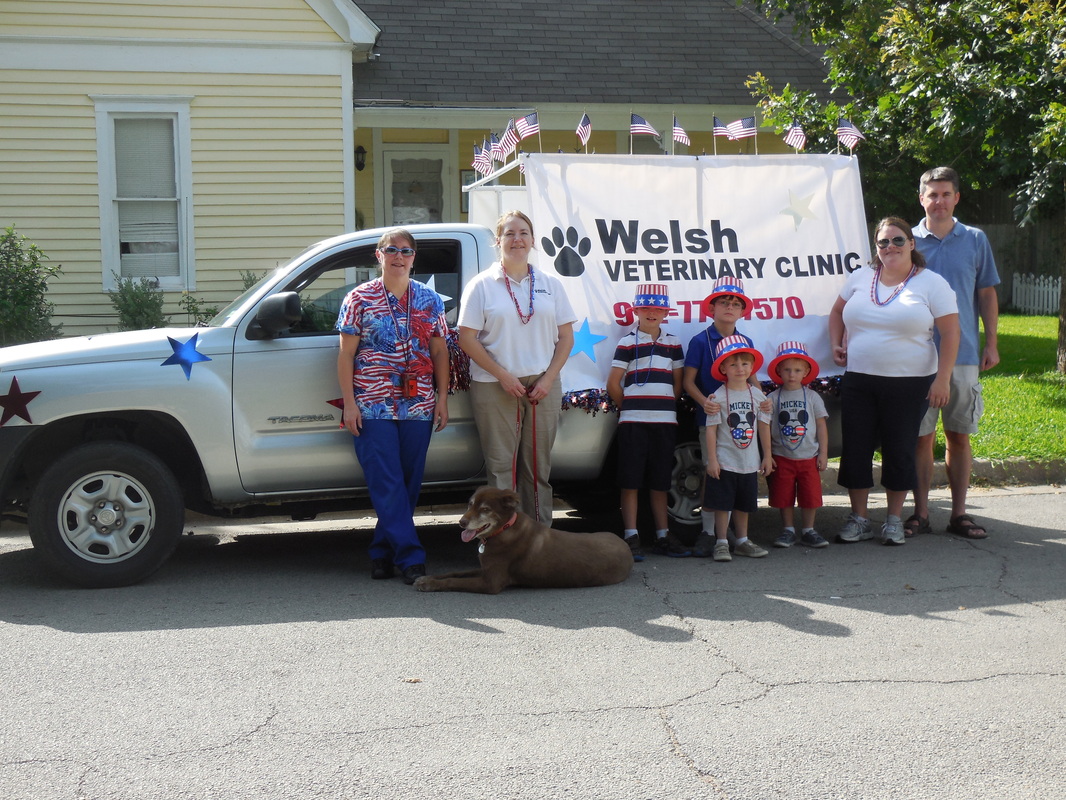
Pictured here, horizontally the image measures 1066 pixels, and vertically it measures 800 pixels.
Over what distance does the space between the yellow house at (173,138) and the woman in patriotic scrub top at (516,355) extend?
7.17 meters

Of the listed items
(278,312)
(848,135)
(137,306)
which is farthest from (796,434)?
(137,306)

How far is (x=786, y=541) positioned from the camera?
6625 mm

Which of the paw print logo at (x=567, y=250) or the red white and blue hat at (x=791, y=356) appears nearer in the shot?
the red white and blue hat at (x=791, y=356)

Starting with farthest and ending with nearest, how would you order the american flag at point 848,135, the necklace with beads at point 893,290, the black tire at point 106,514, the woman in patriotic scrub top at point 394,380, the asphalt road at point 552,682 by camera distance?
the american flag at point 848,135, the necklace with beads at point 893,290, the woman in patriotic scrub top at point 394,380, the black tire at point 106,514, the asphalt road at point 552,682

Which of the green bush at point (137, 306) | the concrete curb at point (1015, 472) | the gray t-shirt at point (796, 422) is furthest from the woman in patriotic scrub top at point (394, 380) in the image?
the green bush at point (137, 306)

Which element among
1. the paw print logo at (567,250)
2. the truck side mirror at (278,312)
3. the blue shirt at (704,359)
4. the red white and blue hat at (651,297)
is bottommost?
the blue shirt at (704,359)

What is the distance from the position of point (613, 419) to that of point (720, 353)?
753mm

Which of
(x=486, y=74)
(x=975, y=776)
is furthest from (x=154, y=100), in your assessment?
(x=975, y=776)

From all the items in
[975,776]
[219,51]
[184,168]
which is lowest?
[975,776]

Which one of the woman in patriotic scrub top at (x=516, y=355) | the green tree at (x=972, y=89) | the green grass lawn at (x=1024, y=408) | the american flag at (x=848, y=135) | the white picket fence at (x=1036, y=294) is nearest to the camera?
the woman in patriotic scrub top at (x=516, y=355)

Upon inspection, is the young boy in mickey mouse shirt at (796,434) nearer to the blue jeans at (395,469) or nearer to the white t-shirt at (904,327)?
the white t-shirt at (904,327)

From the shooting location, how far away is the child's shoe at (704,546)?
639 cm

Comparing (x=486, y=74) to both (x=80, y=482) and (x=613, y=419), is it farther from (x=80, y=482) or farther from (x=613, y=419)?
(x=80, y=482)

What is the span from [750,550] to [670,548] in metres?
0.46
